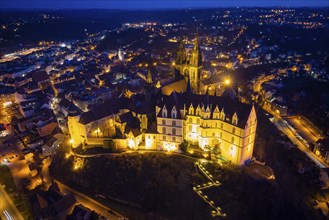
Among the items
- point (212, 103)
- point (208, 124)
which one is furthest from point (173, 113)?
point (212, 103)

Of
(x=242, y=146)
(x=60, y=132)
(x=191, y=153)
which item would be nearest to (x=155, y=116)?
(x=191, y=153)

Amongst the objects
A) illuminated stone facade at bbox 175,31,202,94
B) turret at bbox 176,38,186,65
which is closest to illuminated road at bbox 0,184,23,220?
illuminated stone facade at bbox 175,31,202,94

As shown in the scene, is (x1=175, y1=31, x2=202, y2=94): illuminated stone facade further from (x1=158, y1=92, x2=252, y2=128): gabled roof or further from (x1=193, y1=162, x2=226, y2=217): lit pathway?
(x1=193, y1=162, x2=226, y2=217): lit pathway

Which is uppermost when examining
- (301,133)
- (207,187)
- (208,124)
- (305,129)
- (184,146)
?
(208,124)

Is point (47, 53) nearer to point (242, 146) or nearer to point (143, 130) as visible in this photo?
point (143, 130)

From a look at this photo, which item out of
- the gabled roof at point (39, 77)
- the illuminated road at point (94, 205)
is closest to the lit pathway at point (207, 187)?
the illuminated road at point (94, 205)

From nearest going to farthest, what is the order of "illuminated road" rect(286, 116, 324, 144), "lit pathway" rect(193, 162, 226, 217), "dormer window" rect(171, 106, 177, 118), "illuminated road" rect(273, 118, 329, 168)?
"lit pathway" rect(193, 162, 226, 217)
"dormer window" rect(171, 106, 177, 118)
"illuminated road" rect(273, 118, 329, 168)
"illuminated road" rect(286, 116, 324, 144)

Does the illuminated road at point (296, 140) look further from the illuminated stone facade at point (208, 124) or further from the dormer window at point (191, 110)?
the dormer window at point (191, 110)

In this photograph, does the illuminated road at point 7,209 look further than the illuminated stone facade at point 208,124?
No

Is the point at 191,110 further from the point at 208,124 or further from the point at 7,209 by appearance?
the point at 7,209
